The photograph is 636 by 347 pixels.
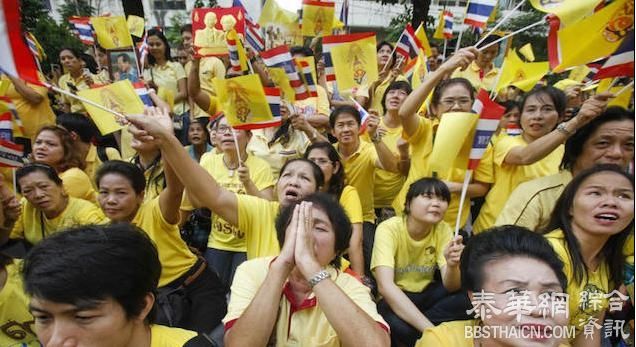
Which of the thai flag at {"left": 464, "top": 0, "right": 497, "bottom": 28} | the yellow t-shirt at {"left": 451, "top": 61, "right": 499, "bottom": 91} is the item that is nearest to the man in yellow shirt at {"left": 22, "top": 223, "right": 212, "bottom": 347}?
the thai flag at {"left": 464, "top": 0, "right": 497, "bottom": 28}

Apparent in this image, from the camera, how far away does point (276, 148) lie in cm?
436

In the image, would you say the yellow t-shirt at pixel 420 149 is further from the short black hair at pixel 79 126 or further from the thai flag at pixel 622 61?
the short black hair at pixel 79 126

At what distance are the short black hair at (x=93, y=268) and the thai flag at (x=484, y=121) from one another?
70.0 inches

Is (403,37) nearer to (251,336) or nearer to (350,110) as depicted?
(350,110)

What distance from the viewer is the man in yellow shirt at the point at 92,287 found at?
52.4 inches

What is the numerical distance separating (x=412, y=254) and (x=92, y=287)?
80.5 inches

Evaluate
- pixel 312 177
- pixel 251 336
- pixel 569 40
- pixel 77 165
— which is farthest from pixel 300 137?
pixel 251 336

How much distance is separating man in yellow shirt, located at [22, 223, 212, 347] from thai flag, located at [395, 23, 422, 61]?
4254 mm

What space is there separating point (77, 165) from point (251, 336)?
285 centimetres

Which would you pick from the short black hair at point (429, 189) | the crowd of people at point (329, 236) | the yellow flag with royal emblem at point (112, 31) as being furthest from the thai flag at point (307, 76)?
the yellow flag with royal emblem at point (112, 31)

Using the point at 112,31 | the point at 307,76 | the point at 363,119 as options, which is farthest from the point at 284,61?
the point at 112,31

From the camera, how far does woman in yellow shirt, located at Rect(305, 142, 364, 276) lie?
3.06m

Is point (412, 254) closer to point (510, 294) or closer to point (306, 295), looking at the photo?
point (306, 295)

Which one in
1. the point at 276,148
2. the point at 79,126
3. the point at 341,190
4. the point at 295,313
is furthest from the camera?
the point at 276,148
